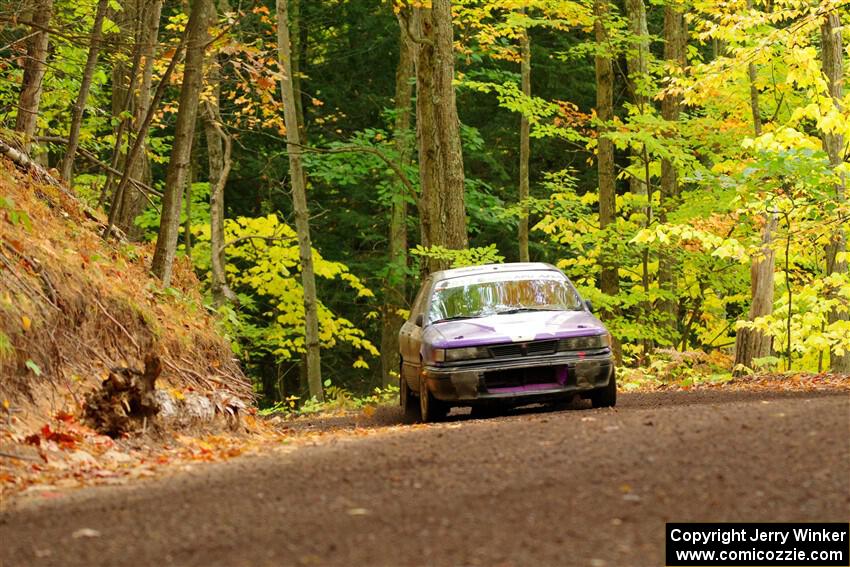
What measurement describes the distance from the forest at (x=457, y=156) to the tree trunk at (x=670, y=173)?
0.28 ft

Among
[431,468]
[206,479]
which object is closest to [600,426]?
[431,468]

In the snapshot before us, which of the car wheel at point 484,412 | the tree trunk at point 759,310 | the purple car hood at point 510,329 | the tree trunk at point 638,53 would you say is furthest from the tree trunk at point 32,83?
the tree trunk at point 638,53

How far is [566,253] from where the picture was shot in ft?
113

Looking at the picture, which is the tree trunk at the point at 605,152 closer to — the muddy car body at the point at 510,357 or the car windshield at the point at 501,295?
the car windshield at the point at 501,295

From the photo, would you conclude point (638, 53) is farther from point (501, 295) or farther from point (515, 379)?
point (515, 379)

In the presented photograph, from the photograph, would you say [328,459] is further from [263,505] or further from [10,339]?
[10,339]

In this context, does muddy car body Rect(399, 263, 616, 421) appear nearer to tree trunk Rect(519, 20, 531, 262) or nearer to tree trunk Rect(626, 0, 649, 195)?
tree trunk Rect(626, 0, 649, 195)

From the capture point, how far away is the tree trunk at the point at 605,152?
80.4ft

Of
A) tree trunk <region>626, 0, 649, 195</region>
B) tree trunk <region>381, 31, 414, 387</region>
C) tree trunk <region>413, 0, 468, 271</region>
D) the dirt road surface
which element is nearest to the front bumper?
the dirt road surface

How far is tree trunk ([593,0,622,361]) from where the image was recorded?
80.4 feet

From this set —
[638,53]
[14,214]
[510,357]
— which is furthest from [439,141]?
[14,214]

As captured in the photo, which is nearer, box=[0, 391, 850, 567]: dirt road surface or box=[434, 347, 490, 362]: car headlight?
box=[0, 391, 850, 567]: dirt road surface

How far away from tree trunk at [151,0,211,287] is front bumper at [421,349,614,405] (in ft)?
15.5

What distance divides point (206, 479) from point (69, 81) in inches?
608
